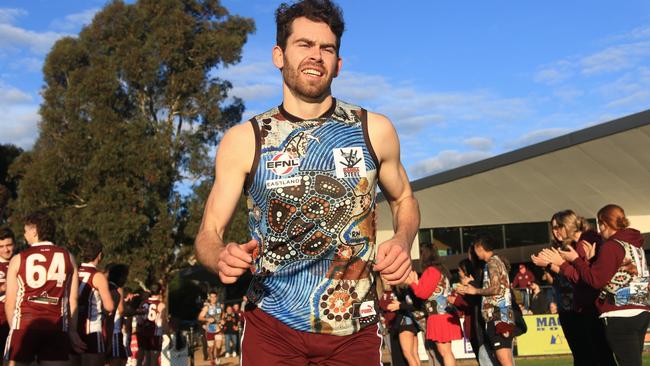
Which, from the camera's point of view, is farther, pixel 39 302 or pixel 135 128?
pixel 135 128

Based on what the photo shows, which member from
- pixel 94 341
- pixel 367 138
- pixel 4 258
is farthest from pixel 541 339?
pixel 367 138

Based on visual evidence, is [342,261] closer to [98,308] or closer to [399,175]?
[399,175]

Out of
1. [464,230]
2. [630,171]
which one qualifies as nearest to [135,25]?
[464,230]

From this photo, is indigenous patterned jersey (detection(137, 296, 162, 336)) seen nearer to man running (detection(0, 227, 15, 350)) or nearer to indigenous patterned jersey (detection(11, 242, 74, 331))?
man running (detection(0, 227, 15, 350))

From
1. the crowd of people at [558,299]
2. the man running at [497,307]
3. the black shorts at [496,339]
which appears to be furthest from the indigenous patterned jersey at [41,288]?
the black shorts at [496,339]

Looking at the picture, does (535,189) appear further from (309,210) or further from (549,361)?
(309,210)

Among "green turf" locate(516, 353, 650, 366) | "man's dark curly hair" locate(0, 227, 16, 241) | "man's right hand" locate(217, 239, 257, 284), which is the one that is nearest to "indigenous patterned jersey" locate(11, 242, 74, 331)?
"man's dark curly hair" locate(0, 227, 16, 241)

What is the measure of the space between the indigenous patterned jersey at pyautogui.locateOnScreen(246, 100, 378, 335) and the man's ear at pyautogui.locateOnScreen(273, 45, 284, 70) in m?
0.35

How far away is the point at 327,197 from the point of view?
3385mm

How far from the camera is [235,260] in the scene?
283 cm

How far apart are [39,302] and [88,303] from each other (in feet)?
6.75

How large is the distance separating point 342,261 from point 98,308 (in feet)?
26.5

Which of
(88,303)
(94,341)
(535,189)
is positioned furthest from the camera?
(535,189)

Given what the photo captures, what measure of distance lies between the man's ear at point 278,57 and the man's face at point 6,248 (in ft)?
23.5
